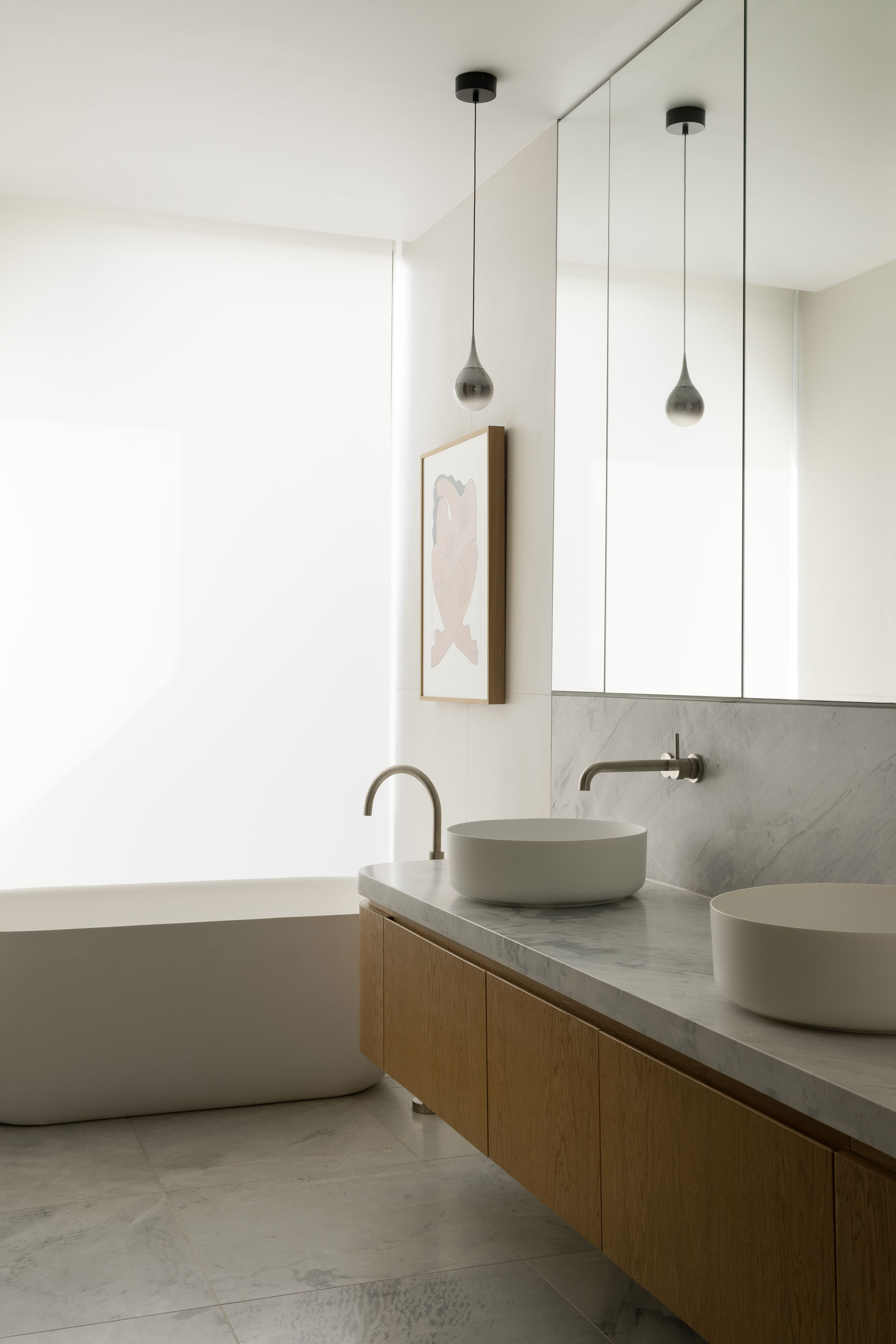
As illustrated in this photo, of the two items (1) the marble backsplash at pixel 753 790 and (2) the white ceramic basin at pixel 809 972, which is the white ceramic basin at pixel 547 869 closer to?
(1) the marble backsplash at pixel 753 790

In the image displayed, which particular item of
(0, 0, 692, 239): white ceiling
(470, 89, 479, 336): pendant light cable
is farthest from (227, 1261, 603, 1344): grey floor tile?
(0, 0, 692, 239): white ceiling

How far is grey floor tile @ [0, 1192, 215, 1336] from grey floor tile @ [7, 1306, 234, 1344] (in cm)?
2

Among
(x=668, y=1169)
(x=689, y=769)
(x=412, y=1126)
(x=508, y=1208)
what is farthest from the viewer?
(x=412, y=1126)

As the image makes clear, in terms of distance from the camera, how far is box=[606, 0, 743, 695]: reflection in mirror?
238 centimetres

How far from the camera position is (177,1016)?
3129mm

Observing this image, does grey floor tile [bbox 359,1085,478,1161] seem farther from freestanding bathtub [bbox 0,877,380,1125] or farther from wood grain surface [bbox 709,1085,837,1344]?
wood grain surface [bbox 709,1085,837,1344]

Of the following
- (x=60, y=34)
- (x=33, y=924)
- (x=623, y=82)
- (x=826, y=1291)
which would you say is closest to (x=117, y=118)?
(x=60, y=34)

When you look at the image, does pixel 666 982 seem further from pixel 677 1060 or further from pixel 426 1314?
pixel 426 1314

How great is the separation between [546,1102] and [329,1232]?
0.86m

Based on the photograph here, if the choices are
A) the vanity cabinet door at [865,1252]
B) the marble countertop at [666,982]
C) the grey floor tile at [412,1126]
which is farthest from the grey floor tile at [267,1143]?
the vanity cabinet door at [865,1252]

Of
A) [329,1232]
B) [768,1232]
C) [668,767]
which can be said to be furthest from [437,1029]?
[768,1232]

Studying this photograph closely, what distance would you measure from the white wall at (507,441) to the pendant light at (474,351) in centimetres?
14

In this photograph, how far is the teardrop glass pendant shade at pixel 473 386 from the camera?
3.09 m

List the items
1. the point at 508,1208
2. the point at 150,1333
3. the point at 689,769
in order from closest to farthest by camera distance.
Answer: the point at 150,1333 → the point at 689,769 → the point at 508,1208
